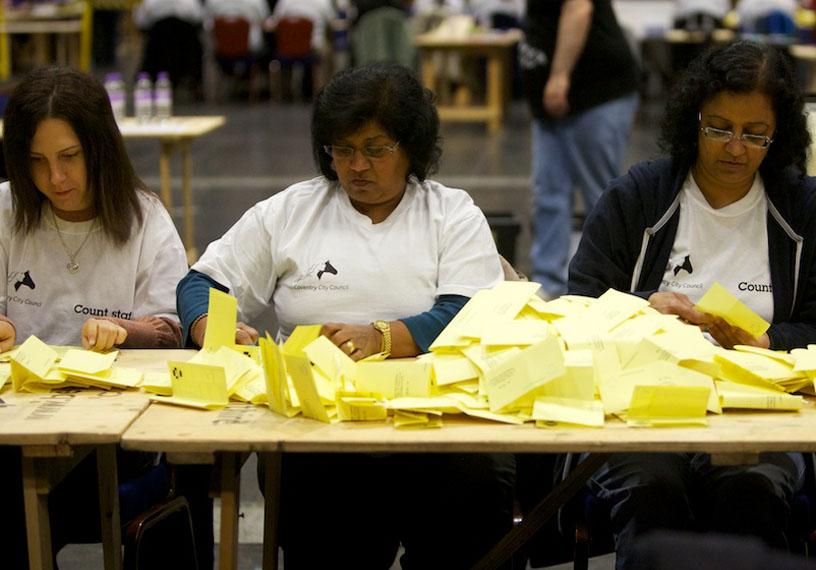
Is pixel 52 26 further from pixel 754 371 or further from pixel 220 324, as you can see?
pixel 754 371

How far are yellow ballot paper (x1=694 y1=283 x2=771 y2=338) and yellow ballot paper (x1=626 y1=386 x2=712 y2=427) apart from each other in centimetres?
34

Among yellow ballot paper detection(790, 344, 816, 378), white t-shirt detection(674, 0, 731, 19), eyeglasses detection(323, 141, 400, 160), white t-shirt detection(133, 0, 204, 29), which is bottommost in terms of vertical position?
yellow ballot paper detection(790, 344, 816, 378)

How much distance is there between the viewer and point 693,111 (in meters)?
2.59

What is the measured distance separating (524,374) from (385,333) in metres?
0.47

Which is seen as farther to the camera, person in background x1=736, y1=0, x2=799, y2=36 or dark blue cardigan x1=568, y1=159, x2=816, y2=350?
person in background x1=736, y1=0, x2=799, y2=36

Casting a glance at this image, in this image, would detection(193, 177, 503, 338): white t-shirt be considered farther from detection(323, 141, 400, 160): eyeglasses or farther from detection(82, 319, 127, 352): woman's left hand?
detection(82, 319, 127, 352): woman's left hand

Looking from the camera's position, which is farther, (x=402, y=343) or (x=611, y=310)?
(x=402, y=343)

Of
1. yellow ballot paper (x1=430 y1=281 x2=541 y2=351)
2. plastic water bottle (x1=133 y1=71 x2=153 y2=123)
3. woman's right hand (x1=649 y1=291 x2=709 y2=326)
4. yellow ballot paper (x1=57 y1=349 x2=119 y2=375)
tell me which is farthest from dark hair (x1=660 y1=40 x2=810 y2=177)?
plastic water bottle (x1=133 y1=71 x2=153 y2=123)

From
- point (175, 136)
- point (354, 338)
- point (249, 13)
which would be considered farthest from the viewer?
point (249, 13)

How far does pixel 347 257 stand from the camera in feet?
8.29

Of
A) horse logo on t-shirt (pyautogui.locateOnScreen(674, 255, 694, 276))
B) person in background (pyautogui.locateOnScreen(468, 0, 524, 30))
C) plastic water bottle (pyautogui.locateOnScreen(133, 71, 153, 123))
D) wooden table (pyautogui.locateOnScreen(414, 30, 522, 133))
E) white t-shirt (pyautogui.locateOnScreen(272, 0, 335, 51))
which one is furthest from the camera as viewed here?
white t-shirt (pyautogui.locateOnScreen(272, 0, 335, 51))

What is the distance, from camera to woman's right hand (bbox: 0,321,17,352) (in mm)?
2357

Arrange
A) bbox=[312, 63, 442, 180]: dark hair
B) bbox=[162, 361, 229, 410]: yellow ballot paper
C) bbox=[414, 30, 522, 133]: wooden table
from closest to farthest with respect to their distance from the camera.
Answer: bbox=[162, 361, 229, 410]: yellow ballot paper < bbox=[312, 63, 442, 180]: dark hair < bbox=[414, 30, 522, 133]: wooden table

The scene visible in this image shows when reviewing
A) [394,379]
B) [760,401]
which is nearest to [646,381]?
[760,401]
